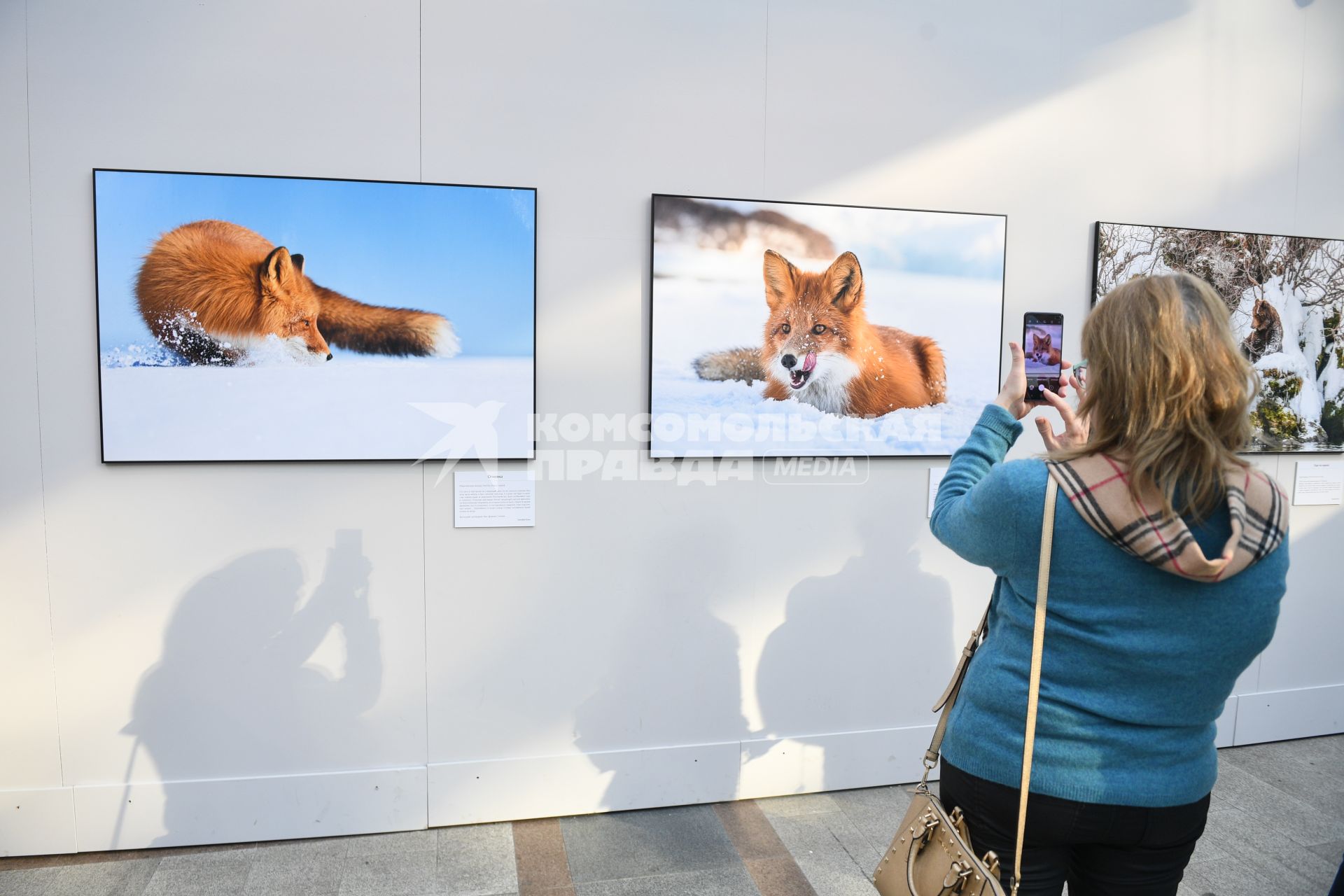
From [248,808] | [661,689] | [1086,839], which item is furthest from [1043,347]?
[248,808]

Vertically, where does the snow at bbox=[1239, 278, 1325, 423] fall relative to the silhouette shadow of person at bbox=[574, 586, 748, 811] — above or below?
above

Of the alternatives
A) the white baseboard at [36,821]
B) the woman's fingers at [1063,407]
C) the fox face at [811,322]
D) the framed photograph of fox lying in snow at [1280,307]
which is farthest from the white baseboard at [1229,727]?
the white baseboard at [36,821]

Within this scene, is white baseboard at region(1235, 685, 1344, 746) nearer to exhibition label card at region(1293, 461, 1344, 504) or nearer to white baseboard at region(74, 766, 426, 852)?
exhibition label card at region(1293, 461, 1344, 504)

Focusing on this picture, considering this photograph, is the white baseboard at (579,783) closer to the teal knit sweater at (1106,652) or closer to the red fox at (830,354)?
the red fox at (830,354)

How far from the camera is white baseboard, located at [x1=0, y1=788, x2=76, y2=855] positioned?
2.56 metres

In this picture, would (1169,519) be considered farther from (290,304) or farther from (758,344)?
(290,304)

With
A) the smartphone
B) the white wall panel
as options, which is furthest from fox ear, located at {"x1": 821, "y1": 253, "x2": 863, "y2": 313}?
the white wall panel

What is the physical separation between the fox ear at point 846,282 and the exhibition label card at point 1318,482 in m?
2.20

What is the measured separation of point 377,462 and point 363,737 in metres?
0.93

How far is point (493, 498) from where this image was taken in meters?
2.75

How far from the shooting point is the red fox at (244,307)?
2.46 m

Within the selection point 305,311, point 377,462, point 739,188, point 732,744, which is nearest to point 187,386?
point 305,311

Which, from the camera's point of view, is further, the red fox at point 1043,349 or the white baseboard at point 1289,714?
the white baseboard at point 1289,714

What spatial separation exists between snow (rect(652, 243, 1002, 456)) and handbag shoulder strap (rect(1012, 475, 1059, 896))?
167cm
